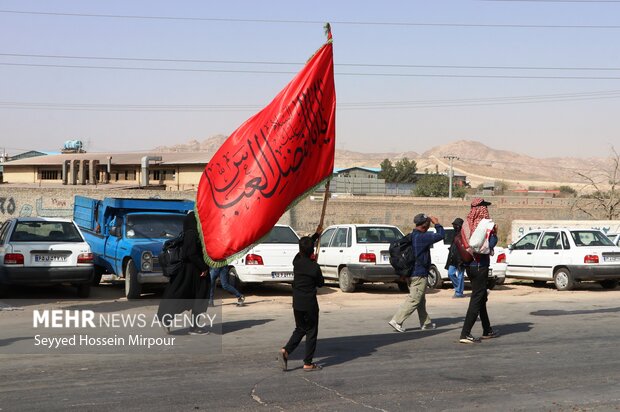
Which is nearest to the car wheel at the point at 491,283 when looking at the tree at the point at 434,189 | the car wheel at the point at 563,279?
the car wheel at the point at 563,279

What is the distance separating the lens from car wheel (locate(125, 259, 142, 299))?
15953mm

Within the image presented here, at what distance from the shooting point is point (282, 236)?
1877cm

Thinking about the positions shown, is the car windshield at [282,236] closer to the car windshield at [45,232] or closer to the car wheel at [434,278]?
the car wheel at [434,278]

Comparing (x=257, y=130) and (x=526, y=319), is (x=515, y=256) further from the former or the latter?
(x=257, y=130)

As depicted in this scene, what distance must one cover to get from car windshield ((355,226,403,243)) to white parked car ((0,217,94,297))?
673 centimetres

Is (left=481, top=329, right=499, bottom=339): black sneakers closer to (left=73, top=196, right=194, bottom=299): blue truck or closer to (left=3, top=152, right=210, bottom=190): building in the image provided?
(left=73, top=196, right=194, bottom=299): blue truck

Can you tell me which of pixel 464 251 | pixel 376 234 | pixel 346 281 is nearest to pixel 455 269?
pixel 376 234

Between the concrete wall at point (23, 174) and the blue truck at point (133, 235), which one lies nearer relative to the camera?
the blue truck at point (133, 235)

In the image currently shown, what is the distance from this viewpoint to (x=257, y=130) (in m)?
9.14

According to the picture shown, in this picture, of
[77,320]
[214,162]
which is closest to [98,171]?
[77,320]

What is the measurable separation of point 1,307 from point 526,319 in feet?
31.3

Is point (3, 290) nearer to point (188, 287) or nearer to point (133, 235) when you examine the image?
point (133, 235)

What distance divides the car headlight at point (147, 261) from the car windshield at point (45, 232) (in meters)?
1.44

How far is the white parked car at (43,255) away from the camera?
49.8 ft
